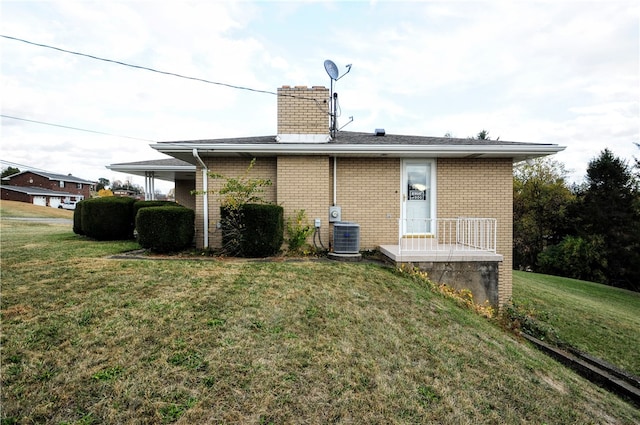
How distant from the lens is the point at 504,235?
24.5ft

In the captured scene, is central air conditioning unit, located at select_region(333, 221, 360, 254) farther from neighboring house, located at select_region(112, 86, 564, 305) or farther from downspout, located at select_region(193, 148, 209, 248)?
downspout, located at select_region(193, 148, 209, 248)

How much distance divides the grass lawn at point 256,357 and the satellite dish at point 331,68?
634 centimetres

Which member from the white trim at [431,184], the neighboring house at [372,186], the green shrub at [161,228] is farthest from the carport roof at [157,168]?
the white trim at [431,184]

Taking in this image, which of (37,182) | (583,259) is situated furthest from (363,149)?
(37,182)

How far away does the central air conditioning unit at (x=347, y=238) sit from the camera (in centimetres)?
691

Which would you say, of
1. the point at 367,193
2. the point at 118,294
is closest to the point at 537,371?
the point at 367,193

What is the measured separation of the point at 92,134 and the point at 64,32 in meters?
14.4

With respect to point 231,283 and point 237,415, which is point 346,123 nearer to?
point 231,283

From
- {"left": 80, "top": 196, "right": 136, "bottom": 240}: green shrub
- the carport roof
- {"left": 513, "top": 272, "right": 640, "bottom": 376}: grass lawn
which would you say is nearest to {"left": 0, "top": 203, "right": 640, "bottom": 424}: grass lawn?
{"left": 513, "top": 272, "right": 640, "bottom": 376}: grass lawn

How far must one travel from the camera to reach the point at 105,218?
9.26m

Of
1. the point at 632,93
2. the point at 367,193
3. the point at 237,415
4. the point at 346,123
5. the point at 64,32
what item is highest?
the point at 632,93

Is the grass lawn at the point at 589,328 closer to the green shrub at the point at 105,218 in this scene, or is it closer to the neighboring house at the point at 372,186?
the neighboring house at the point at 372,186

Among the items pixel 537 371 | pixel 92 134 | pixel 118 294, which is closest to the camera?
pixel 537 371

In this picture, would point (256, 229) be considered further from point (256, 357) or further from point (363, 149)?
point (256, 357)
